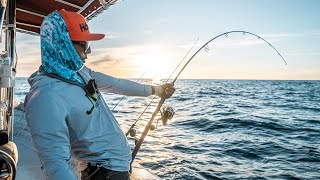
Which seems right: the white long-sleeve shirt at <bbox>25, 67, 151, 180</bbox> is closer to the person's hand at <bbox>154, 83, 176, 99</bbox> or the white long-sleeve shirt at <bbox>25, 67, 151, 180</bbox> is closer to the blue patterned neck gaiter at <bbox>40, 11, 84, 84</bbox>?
the blue patterned neck gaiter at <bbox>40, 11, 84, 84</bbox>

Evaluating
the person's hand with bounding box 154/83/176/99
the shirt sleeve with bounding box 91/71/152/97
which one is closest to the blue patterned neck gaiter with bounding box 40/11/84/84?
the shirt sleeve with bounding box 91/71/152/97

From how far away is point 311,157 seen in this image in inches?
372

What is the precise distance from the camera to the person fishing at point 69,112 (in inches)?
65.5

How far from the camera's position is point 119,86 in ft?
9.53

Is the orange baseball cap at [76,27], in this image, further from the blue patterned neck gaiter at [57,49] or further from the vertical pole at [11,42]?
the vertical pole at [11,42]

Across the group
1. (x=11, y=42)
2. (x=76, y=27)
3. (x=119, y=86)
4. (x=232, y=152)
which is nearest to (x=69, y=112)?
(x=76, y=27)

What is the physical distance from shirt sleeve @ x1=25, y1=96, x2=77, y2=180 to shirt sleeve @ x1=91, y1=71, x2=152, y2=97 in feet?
3.22

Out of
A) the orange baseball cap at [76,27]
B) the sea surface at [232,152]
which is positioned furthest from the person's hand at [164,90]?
the sea surface at [232,152]

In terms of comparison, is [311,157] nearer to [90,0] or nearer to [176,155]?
[176,155]

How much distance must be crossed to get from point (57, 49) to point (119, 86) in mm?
1152

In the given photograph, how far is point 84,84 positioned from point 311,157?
9.34 meters

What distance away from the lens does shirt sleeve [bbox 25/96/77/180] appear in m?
1.64

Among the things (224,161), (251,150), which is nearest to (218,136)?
(251,150)

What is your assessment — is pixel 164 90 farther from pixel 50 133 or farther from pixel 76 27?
pixel 50 133
